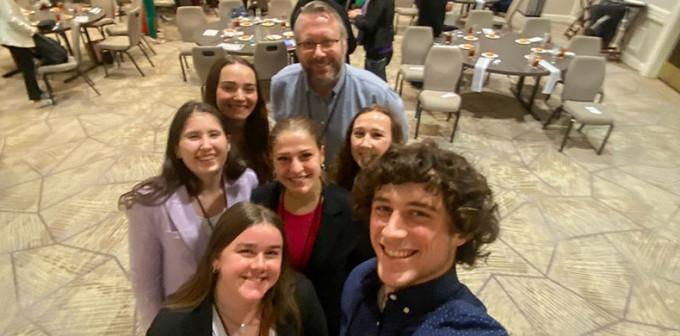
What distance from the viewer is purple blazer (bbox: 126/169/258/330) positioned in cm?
179

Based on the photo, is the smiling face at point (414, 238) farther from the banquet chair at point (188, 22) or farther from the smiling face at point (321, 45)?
the banquet chair at point (188, 22)

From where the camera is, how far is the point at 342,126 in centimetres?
268

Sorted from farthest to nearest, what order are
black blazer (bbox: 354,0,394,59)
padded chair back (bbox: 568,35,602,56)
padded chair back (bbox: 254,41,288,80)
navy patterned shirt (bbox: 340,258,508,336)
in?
padded chair back (bbox: 568,35,602,56), padded chair back (bbox: 254,41,288,80), black blazer (bbox: 354,0,394,59), navy patterned shirt (bbox: 340,258,508,336)

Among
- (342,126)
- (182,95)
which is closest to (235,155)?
(342,126)

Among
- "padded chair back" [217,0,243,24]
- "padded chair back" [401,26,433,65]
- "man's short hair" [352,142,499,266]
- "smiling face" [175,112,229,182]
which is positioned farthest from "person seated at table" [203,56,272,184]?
"padded chair back" [217,0,243,24]

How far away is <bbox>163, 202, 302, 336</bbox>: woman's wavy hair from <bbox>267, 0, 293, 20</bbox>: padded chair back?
658 centimetres

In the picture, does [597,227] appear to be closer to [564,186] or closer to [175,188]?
[564,186]

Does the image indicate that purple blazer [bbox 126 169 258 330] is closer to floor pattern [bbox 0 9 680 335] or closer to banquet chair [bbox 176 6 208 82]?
floor pattern [bbox 0 9 680 335]

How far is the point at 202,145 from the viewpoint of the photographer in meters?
1.79

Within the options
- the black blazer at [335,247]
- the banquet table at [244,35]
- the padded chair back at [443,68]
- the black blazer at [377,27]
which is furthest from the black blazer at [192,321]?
the banquet table at [244,35]

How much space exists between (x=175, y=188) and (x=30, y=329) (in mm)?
2170

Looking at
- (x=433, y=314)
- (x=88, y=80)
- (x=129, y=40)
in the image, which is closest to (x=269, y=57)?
(x=129, y=40)

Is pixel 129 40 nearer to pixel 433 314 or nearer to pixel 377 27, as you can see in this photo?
pixel 377 27

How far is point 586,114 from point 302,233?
192 inches
